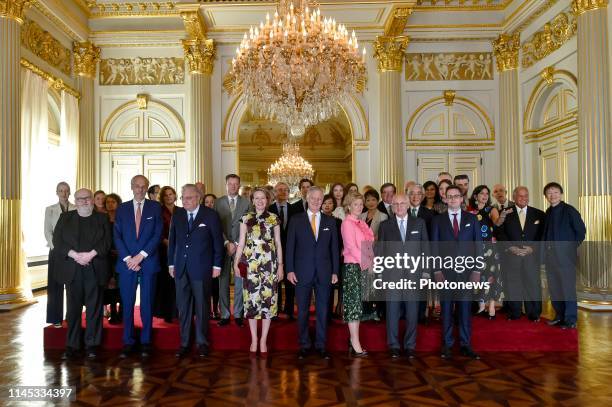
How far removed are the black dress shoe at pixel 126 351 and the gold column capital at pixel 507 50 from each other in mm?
8074

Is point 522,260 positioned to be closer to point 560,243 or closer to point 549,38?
point 560,243

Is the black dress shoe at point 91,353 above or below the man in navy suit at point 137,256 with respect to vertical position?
below

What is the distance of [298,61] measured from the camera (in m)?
5.88

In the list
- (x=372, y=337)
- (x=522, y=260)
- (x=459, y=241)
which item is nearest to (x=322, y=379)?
(x=372, y=337)

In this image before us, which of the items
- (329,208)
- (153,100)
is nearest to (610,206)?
(329,208)

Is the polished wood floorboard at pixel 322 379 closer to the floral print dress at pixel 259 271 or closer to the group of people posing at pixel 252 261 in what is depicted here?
the group of people posing at pixel 252 261

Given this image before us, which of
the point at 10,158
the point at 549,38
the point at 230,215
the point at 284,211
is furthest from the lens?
the point at 549,38

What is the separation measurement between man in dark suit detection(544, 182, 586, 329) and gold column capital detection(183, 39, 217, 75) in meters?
6.50

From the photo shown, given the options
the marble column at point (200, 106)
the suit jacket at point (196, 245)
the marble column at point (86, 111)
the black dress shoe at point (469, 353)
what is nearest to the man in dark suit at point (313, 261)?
the suit jacket at point (196, 245)

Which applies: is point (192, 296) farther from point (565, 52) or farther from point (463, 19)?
point (463, 19)

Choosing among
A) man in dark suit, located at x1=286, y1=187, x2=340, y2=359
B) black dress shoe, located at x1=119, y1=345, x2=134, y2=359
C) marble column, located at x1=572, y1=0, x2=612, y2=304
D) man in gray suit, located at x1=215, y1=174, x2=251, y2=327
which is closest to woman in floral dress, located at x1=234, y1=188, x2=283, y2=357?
man in dark suit, located at x1=286, y1=187, x2=340, y2=359

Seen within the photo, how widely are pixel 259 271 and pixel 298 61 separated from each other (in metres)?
2.80

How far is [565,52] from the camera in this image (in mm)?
7512

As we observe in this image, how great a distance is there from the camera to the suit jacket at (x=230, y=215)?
4.91m
